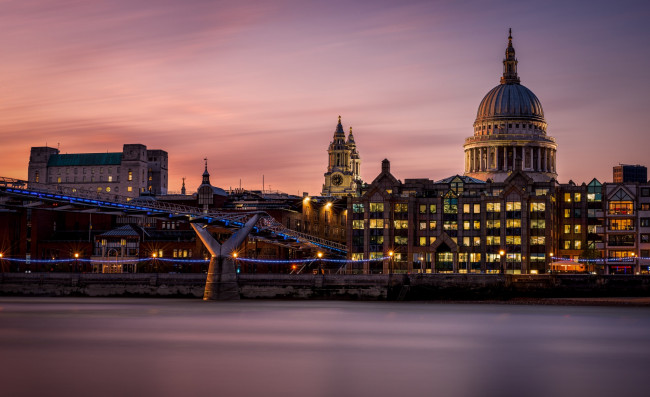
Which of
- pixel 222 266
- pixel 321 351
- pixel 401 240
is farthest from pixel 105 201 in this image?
pixel 401 240

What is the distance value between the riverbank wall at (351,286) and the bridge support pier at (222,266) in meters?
3.61

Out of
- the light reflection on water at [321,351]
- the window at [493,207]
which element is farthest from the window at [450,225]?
the light reflection on water at [321,351]

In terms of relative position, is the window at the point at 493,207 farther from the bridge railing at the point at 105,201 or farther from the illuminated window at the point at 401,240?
the bridge railing at the point at 105,201

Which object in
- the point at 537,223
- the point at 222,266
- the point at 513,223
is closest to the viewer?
the point at 222,266

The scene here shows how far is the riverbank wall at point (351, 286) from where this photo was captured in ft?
354

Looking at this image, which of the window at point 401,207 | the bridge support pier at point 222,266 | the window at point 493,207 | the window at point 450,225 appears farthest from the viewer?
the window at point 401,207

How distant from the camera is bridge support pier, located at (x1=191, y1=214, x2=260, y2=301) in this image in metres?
104

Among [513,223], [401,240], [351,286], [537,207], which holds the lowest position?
[351,286]

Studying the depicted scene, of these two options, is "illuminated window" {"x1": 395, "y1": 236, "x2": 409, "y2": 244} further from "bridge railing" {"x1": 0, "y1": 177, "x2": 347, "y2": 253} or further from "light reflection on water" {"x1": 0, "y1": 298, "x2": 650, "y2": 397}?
"light reflection on water" {"x1": 0, "y1": 298, "x2": 650, "y2": 397}

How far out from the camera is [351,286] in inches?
4240

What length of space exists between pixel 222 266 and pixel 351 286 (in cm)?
1445

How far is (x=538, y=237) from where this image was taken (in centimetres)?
14012

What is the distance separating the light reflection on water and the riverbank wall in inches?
509

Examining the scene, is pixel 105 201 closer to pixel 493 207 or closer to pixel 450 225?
pixel 450 225
